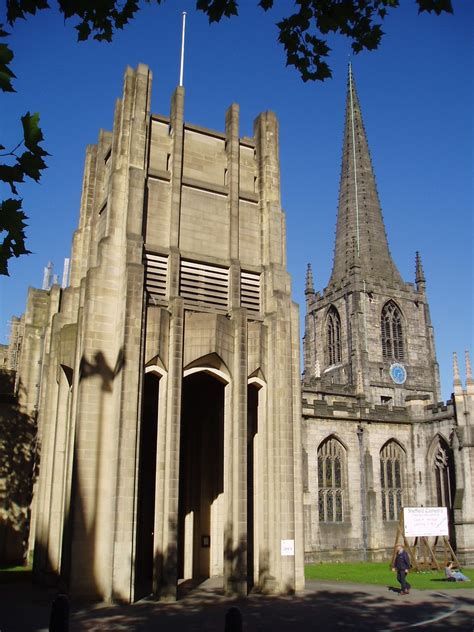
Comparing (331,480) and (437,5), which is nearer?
(437,5)

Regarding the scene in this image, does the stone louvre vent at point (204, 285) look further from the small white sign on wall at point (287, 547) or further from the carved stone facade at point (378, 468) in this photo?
the carved stone facade at point (378, 468)

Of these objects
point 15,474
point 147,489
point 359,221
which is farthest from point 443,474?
point 359,221

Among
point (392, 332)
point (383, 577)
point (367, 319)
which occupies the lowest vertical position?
point (383, 577)

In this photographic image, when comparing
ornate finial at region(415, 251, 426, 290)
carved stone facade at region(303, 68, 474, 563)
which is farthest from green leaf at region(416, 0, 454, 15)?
ornate finial at region(415, 251, 426, 290)

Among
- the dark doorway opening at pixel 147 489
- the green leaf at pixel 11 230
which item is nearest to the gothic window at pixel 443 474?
the dark doorway opening at pixel 147 489

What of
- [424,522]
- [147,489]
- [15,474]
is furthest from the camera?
[15,474]

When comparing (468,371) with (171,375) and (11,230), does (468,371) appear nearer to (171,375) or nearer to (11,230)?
(171,375)

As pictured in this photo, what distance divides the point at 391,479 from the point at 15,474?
25352 millimetres

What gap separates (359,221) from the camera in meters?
77.6

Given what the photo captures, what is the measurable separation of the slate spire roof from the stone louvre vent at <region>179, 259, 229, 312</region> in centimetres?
5016

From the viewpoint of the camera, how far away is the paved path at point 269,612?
14.1m

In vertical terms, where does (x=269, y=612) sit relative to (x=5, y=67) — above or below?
below

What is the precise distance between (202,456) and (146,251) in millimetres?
8991

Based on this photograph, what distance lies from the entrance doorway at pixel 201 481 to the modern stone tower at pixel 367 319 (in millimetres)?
37732
